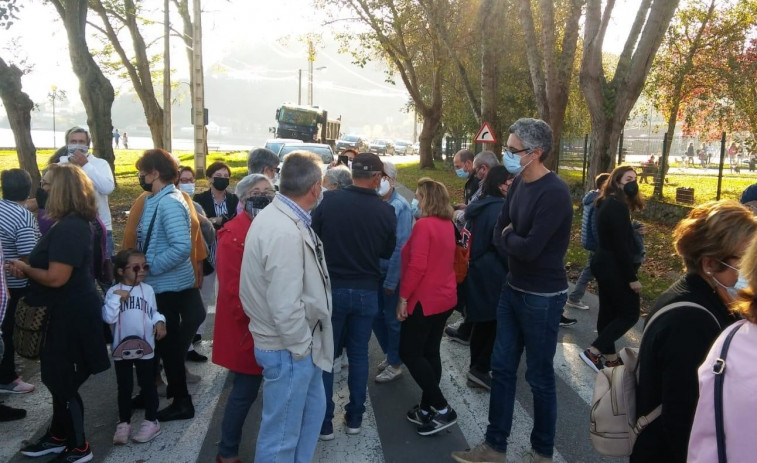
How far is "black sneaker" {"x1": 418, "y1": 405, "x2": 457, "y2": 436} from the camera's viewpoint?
433cm

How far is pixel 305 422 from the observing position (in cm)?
342

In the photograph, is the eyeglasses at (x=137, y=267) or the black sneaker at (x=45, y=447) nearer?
the black sneaker at (x=45, y=447)

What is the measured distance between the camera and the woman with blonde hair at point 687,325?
2.21 meters

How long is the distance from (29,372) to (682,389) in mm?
5345

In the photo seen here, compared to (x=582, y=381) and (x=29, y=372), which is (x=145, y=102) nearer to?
(x=29, y=372)

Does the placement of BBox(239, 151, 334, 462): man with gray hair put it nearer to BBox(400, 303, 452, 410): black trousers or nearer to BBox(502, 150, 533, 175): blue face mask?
BBox(400, 303, 452, 410): black trousers

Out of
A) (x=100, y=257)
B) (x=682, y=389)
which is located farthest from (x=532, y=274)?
(x=100, y=257)

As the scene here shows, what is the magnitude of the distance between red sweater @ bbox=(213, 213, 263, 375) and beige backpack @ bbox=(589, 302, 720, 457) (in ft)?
6.16

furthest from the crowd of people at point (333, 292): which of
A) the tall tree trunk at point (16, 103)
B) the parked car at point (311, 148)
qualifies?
the parked car at point (311, 148)

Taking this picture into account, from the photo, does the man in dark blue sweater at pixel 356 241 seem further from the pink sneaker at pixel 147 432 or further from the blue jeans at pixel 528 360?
the pink sneaker at pixel 147 432

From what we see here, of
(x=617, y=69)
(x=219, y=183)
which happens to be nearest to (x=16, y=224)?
(x=219, y=183)

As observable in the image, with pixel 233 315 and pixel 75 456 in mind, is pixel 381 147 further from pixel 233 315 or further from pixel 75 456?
pixel 233 315

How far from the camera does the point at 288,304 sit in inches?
121

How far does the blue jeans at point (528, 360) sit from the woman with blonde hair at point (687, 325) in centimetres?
116
